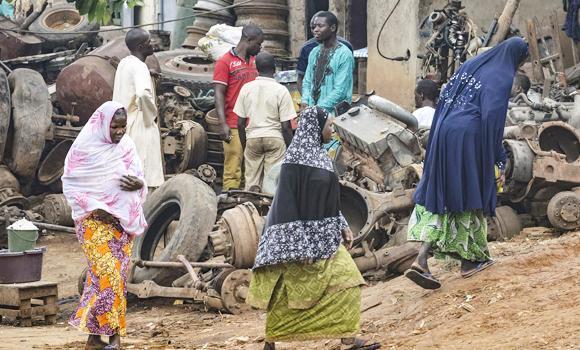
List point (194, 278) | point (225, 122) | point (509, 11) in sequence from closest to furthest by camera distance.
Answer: point (194, 278) < point (225, 122) < point (509, 11)

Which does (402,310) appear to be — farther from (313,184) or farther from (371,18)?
(371,18)

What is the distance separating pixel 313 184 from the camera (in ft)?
24.1

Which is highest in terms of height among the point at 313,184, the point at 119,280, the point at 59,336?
the point at 313,184

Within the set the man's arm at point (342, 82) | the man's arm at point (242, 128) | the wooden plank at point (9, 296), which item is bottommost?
the wooden plank at point (9, 296)

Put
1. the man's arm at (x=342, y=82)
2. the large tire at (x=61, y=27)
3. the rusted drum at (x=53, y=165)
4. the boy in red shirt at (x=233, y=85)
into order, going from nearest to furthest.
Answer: the man's arm at (x=342, y=82) < the boy in red shirt at (x=233, y=85) < the rusted drum at (x=53, y=165) < the large tire at (x=61, y=27)

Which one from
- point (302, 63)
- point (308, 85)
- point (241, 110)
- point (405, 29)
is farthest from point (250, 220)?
point (405, 29)

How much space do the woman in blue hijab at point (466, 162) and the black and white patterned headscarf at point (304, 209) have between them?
4.19ft

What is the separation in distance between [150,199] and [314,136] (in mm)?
4355

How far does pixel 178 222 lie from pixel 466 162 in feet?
11.1

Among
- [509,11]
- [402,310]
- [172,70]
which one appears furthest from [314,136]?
[172,70]

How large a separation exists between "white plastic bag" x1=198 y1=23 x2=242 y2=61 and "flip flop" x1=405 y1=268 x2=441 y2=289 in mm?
7769

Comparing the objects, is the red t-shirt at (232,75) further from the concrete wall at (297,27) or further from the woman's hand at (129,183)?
the concrete wall at (297,27)

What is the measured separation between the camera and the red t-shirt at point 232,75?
12.6 metres

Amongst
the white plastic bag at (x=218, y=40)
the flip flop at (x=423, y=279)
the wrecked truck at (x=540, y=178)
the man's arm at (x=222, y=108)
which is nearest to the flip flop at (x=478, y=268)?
the flip flop at (x=423, y=279)
